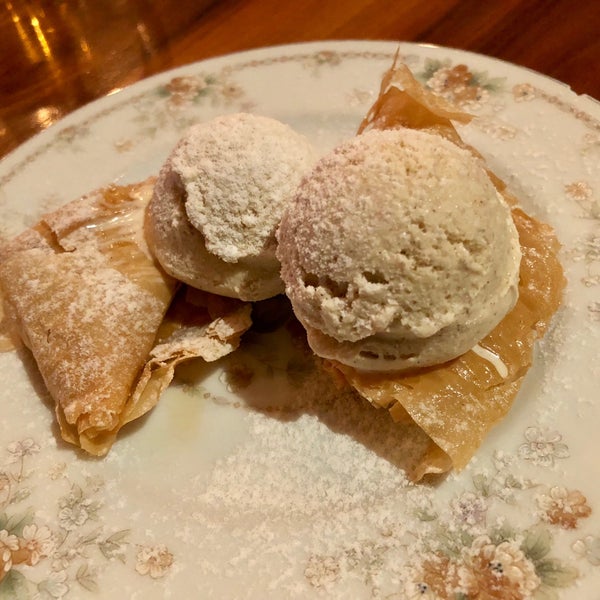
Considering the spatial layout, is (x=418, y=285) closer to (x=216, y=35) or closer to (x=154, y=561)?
(x=154, y=561)

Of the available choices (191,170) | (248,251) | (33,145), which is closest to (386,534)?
(248,251)

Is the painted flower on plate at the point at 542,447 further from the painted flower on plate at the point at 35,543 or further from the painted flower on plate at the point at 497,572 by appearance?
the painted flower on plate at the point at 35,543

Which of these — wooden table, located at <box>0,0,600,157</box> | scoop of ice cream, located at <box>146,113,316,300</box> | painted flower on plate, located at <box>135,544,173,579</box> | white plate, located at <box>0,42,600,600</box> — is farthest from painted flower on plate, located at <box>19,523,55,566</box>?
wooden table, located at <box>0,0,600,157</box>

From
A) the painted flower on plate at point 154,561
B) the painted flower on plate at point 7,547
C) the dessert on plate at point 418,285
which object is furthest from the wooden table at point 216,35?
the painted flower on plate at point 154,561

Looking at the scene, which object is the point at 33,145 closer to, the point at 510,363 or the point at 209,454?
the point at 209,454

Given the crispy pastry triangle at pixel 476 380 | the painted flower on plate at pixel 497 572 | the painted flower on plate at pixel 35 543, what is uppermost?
the crispy pastry triangle at pixel 476 380

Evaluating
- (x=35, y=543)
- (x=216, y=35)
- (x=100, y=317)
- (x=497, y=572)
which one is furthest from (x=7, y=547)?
(x=216, y=35)

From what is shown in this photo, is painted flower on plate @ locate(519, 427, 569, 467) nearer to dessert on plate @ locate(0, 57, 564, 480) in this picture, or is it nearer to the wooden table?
dessert on plate @ locate(0, 57, 564, 480)
